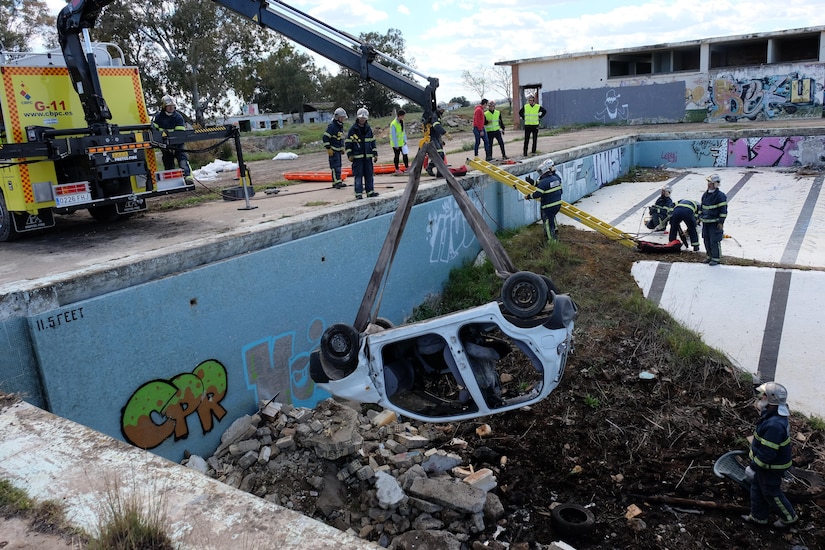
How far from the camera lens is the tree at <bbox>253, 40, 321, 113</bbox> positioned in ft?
167

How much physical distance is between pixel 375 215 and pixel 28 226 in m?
5.11

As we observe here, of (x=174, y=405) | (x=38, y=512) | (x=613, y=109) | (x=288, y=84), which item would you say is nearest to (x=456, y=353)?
(x=174, y=405)

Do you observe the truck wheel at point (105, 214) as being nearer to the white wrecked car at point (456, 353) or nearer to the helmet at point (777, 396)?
the white wrecked car at point (456, 353)

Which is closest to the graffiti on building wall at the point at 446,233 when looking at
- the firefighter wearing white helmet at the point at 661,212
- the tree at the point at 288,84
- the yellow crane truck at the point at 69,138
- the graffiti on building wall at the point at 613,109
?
the yellow crane truck at the point at 69,138

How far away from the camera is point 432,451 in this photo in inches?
301

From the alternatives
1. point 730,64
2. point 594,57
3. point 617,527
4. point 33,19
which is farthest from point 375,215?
point 33,19

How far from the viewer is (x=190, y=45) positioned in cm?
3647

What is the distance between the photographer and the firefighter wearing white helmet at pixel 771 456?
6.11 meters

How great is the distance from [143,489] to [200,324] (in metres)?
3.84

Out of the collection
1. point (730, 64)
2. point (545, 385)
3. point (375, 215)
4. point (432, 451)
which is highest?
point (730, 64)

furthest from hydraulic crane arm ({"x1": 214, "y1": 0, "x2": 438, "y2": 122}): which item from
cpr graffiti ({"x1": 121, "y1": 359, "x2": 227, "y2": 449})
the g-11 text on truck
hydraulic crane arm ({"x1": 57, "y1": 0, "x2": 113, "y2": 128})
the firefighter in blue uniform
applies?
the firefighter in blue uniform

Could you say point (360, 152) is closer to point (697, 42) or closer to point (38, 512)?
point (38, 512)

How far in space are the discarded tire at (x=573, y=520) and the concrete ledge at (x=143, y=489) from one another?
3.88 metres

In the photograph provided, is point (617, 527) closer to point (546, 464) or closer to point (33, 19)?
point (546, 464)
